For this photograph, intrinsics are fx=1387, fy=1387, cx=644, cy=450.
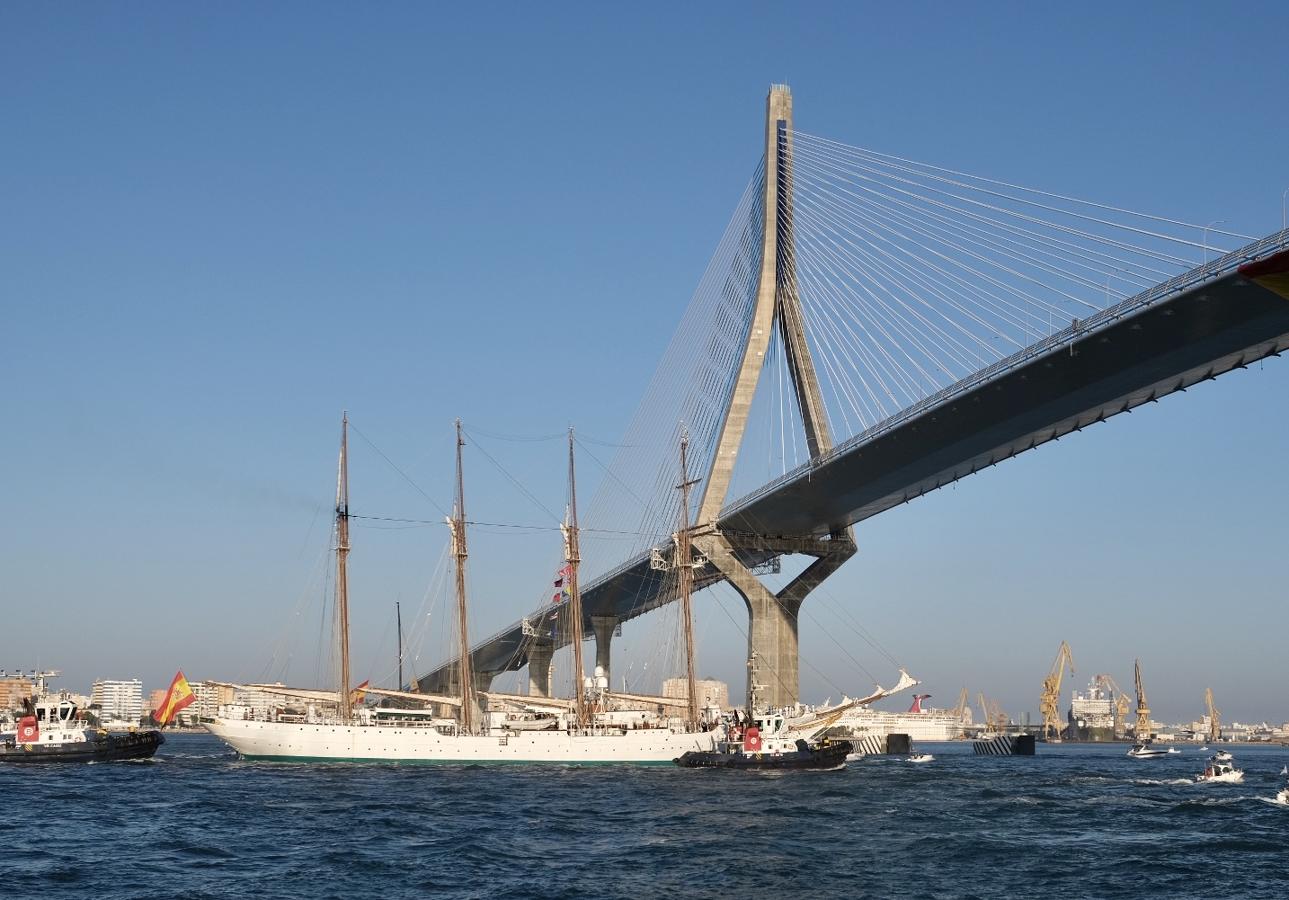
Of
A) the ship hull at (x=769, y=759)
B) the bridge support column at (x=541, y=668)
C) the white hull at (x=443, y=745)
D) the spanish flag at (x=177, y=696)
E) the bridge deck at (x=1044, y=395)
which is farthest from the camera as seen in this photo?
the bridge support column at (x=541, y=668)

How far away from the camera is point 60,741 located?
74000 millimetres

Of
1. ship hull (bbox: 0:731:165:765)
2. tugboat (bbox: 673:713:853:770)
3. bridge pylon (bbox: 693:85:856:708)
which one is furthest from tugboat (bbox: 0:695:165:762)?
bridge pylon (bbox: 693:85:856:708)

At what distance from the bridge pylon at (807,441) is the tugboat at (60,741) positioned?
108ft

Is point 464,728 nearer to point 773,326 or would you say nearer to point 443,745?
point 443,745

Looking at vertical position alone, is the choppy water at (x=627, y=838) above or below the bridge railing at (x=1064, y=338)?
below

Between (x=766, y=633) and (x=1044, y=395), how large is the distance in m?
27.7

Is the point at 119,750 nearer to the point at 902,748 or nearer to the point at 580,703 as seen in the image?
the point at 580,703

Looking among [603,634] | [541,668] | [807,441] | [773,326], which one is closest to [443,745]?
[807,441]

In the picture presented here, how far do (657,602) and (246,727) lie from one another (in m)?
36.4

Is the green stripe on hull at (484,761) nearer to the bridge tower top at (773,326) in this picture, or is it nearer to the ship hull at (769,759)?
the ship hull at (769,759)

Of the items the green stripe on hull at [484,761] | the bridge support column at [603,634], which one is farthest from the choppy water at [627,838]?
the bridge support column at [603,634]

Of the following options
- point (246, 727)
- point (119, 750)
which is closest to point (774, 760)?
point (246, 727)

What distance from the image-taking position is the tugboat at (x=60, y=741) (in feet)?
240

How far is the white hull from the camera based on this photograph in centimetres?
7412
